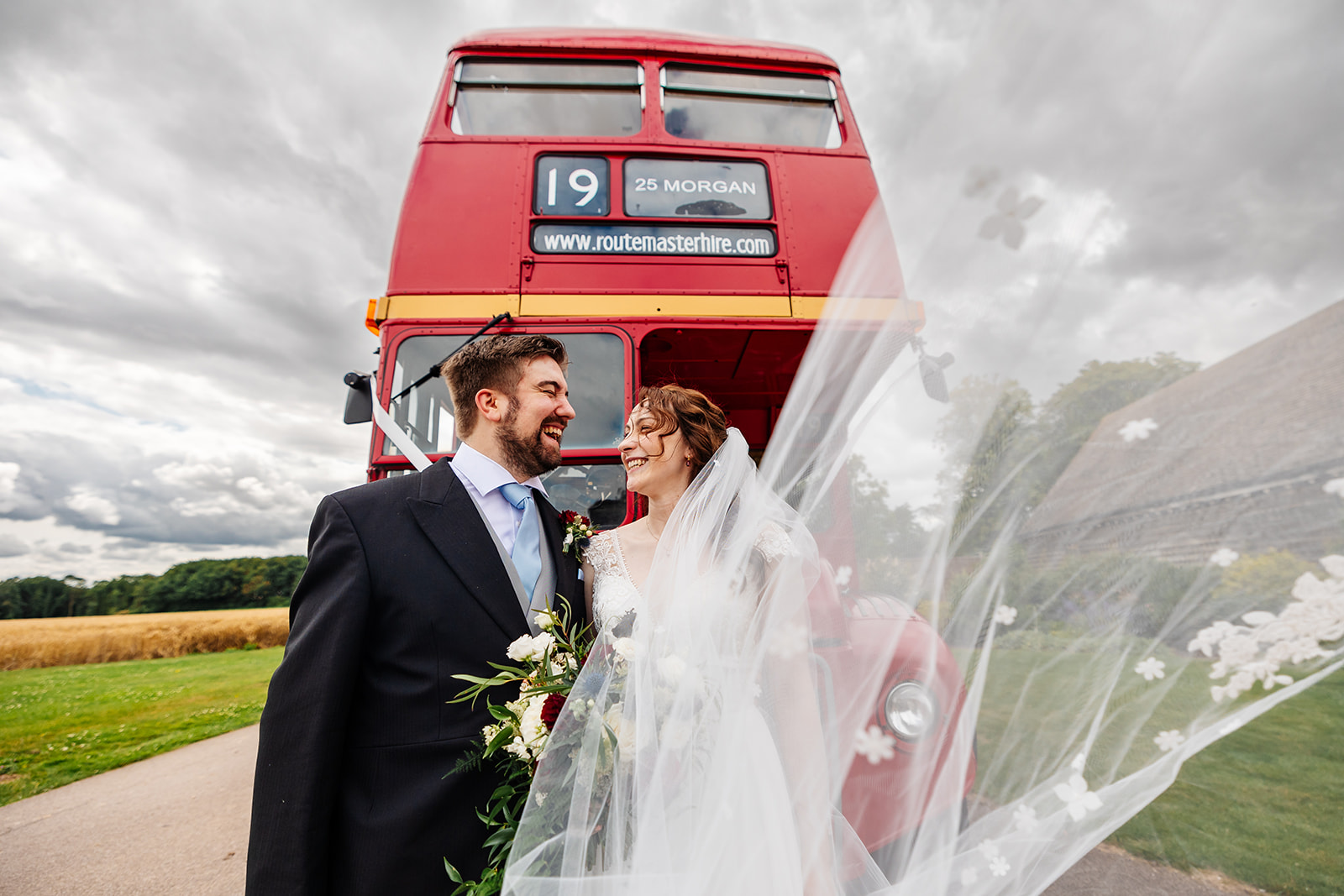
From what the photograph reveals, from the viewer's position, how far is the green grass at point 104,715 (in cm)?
659

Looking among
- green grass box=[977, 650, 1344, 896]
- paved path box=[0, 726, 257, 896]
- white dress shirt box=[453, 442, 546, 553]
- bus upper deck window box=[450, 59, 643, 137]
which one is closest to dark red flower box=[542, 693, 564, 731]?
white dress shirt box=[453, 442, 546, 553]

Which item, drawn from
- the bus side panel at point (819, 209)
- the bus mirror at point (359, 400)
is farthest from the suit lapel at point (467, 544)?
the bus side panel at point (819, 209)

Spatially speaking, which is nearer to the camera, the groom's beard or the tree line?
the groom's beard

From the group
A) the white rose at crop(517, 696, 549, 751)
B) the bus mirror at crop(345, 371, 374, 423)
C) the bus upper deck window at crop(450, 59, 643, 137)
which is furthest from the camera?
the bus upper deck window at crop(450, 59, 643, 137)

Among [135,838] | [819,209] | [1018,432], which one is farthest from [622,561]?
[135,838]

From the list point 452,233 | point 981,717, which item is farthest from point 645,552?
point 452,233

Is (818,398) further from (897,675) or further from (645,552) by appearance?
(645,552)

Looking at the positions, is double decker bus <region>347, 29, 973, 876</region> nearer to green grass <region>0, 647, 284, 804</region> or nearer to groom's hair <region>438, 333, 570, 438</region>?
groom's hair <region>438, 333, 570, 438</region>

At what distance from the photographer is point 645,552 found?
6.39 feet

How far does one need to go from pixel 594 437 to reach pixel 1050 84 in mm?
2251

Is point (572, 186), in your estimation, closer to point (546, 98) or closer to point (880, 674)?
point (546, 98)

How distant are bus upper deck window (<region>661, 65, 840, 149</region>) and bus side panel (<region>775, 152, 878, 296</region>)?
0.80 feet

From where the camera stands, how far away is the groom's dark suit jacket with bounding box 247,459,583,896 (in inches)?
50.5

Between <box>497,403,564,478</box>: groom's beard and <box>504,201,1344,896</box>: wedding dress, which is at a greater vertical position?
<box>497,403,564,478</box>: groom's beard
